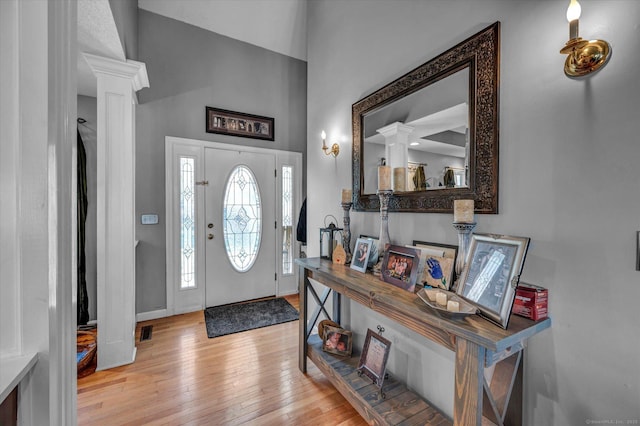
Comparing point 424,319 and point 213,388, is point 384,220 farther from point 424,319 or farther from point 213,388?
point 213,388

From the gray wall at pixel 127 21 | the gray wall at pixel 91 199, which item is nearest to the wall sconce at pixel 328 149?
the gray wall at pixel 127 21

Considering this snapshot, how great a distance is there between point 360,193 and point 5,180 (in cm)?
172

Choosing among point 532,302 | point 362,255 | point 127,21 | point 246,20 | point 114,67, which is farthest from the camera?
point 246,20

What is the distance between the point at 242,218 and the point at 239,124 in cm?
122

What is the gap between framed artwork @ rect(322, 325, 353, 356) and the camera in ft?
6.33

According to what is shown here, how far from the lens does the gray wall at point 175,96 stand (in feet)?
9.78

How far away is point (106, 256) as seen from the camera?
2.11 metres

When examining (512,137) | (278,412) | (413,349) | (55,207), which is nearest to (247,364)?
(278,412)

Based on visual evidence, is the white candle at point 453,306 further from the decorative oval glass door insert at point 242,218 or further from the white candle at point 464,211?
the decorative oval glass door insert at point 242,218

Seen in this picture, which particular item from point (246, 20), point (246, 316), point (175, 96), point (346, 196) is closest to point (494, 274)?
point (346, 196)

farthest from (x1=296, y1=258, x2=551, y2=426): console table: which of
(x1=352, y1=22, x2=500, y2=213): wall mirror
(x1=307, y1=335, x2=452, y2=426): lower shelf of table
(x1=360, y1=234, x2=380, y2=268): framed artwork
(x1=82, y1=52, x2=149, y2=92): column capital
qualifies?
(x1=82, y1=52, x2=149, y2=92): column capital

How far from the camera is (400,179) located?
5.46 ft

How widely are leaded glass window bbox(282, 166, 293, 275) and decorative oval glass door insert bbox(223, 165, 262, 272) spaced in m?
0.36

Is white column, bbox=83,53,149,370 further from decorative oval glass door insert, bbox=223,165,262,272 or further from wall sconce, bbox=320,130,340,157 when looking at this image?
wall sconce, bbox=320,130,340,157
